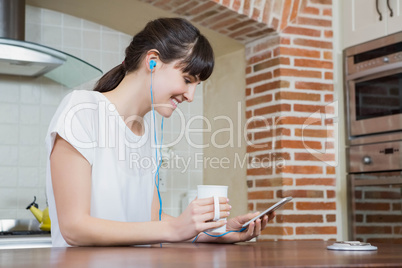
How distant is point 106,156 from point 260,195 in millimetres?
1960

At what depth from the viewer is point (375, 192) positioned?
3.28 meters

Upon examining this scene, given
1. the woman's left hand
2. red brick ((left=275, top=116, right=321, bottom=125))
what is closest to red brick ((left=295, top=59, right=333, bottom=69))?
red brick ((left=275, top=116, right=321, bottom=125))

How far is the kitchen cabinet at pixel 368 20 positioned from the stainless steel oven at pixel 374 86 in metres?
0.04

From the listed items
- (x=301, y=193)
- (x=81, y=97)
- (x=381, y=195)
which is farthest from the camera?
(x=301, y=193)

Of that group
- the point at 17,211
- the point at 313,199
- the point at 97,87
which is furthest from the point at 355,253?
the point at 17,211

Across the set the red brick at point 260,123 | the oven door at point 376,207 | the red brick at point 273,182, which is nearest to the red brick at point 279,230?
the red brick at point 273,182

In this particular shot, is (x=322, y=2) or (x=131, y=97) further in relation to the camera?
(x=322, y=2)

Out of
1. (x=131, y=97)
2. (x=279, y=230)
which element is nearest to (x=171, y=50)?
(x=131, y=97)

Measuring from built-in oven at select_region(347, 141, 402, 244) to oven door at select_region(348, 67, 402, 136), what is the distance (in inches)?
4.1

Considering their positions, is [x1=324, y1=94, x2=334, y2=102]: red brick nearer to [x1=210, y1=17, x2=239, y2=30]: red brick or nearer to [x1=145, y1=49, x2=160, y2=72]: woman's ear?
[x1=210, y1=17, x2=239, y2=30]: red brick

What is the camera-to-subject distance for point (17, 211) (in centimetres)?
→ 350

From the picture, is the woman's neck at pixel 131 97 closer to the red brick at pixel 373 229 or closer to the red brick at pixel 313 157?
the red brick at pixel 313 157

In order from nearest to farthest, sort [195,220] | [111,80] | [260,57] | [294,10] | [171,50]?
1. [195,220]
2. [171,50]
3. [111,80]
4. [294,10]
5. [260,57]

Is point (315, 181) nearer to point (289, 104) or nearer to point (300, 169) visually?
point (300, 169)
